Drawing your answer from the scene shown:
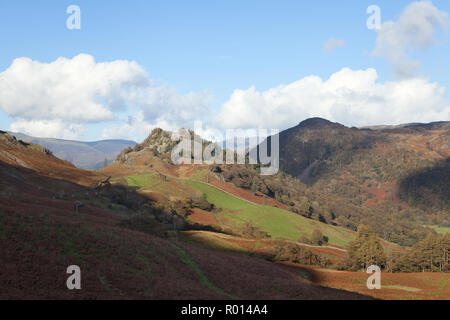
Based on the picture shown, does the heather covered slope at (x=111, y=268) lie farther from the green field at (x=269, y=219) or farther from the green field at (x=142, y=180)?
the green field at (x=142, y=180)

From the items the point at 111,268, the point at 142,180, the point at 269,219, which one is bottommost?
the point at 269,219

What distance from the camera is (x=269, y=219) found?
370 feet

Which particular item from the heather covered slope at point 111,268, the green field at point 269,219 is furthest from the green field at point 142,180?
the heather covered slope at point 111,268

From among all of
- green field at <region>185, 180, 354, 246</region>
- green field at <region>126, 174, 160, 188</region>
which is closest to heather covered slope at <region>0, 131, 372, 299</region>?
green field at <region>185, 180, 354, 246</region>

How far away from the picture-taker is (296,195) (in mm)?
190000

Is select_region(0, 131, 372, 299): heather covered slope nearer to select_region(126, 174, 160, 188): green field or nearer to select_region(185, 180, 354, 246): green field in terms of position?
select_region(185, 180, 354, 246): green field

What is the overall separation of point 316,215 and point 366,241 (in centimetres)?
8533

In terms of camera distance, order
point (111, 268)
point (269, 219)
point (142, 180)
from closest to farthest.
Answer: point (111, 268), point (269, 219), point (142, 180)

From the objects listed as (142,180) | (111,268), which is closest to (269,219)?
(142,180)

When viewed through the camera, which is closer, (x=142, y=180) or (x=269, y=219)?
(x=269, y=219)

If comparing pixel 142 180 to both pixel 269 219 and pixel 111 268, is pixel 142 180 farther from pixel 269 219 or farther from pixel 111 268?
pixel 111 268

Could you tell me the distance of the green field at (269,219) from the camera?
106875 millimetres
